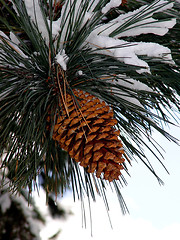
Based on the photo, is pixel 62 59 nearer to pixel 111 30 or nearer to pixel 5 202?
pixel 111 30

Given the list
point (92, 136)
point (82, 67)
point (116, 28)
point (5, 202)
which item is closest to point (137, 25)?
point (116, 28)

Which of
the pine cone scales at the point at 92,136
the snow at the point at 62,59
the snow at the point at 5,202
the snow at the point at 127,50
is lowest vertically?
the snow at the point at 5,202

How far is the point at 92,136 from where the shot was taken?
2.79 ft

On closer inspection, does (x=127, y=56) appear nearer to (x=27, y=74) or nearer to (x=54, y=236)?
(x=27, y=74)

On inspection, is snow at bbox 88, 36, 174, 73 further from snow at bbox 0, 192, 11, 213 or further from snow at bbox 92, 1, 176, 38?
snow at bbox 0, 192, 11, 213

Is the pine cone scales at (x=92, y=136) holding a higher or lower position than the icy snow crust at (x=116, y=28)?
lower

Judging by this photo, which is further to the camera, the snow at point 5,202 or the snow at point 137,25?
the snow at point 5,202

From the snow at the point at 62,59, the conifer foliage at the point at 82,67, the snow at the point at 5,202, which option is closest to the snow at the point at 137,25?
the conifer foliage at the point at 82,67

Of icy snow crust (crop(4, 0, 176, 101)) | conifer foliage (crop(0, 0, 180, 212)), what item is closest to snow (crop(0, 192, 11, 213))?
conifer foliage (crop(0, 0, 180, 212))

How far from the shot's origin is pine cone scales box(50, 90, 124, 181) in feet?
2.80

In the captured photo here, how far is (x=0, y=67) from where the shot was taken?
816mm

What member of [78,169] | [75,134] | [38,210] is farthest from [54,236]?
[75,134]

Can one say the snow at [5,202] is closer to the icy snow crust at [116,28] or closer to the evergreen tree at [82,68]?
the evergreen tree at [82,68]

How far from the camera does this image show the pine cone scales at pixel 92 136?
2.80 feet
